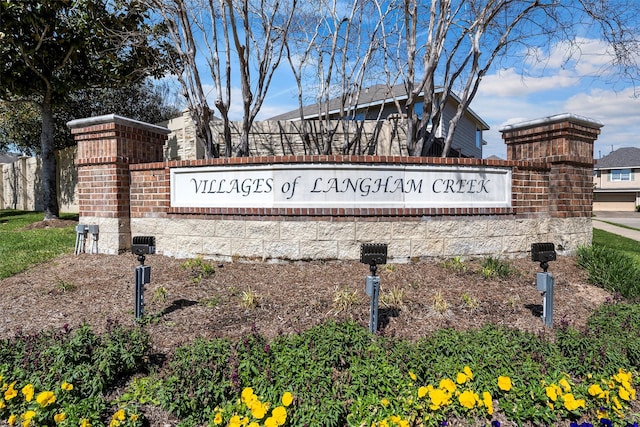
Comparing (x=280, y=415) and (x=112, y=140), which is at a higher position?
(x=112, y=140)

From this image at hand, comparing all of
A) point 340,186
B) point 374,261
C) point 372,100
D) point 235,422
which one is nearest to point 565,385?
point 374,261

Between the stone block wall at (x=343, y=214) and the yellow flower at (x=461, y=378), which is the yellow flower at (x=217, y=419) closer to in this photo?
the yellow flower at (x=461, y=378)

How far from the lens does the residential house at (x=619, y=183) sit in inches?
1539

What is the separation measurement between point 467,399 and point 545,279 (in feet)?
6.18

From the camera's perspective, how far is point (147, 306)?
4289 mm

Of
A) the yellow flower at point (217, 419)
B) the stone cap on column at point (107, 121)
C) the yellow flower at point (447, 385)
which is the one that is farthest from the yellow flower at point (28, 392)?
the stone cap on column at point (107, 121)

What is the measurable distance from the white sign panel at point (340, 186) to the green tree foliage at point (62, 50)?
6.96 meters

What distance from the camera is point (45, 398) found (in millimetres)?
2506

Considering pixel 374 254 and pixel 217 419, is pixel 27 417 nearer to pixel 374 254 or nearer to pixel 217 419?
pixel 217 419

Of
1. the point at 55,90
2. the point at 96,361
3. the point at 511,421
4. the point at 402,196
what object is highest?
the point at 55,90

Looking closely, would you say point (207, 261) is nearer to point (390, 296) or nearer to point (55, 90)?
point (390, 296)

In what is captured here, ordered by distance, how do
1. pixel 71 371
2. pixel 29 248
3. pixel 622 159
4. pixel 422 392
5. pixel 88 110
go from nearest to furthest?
1. pixel 422 392
2. pixel 71 371
3. pixel 29 248
4. pixel 88 110
5. pixel 622 159

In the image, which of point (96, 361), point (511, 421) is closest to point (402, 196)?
point (511, 421)

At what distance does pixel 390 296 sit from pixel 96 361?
2.72 metres
